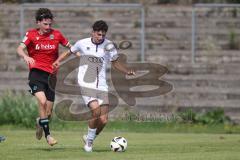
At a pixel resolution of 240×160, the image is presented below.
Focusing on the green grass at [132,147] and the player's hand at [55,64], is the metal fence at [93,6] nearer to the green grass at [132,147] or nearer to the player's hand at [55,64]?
the green grass at [132,147]

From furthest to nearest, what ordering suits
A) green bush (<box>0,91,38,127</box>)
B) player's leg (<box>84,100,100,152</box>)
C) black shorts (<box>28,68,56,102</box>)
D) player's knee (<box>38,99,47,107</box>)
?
green bush (<box>0,91,38,127</box>), black shorts (<box>28,68,56,102</box>), player's knee (<box>38,99,47,107</box>), player's leg (<box>84,100,100,152</box>)

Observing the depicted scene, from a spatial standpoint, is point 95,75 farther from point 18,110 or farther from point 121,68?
point 18,110

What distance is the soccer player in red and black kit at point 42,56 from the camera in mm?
17203

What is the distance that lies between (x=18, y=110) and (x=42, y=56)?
28.8ft

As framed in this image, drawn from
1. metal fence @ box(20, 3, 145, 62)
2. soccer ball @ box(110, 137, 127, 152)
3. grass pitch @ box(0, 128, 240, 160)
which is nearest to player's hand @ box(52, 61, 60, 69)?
grass pitch @ box(0, 128, 240, 160)

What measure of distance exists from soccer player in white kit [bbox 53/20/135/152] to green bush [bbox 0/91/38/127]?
866 cm

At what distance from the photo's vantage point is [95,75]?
1698cm

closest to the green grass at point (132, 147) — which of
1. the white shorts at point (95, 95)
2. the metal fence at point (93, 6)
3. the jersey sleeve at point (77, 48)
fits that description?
the white shorts at point (95, 95)

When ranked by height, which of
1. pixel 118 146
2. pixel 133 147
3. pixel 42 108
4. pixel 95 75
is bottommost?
pixel 133 147

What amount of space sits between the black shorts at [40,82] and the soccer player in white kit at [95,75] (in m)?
0.36

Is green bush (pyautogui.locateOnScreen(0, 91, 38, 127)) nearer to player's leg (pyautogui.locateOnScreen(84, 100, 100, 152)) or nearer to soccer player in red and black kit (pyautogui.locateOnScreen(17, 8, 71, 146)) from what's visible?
soccer player in red and black kit (pyautogui.locateOnScreen(17, 8, 71, 146))

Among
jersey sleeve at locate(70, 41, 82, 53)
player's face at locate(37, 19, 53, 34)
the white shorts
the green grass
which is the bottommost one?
the green grass

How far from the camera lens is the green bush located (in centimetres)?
2567

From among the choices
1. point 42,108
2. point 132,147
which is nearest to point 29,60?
point 42,108
